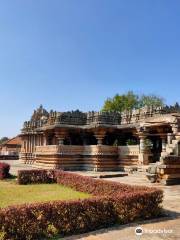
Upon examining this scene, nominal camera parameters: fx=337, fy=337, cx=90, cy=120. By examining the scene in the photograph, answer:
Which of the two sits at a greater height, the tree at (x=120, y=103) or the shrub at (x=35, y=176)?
the tree at (x=120, y=103)

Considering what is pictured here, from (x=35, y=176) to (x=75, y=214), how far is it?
11513 millimetres

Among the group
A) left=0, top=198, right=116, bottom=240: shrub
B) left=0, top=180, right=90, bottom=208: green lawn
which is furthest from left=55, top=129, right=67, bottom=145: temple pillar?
left=0, top=198, right=116, bottom=240: shrub

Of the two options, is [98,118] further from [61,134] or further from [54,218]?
[54,218]

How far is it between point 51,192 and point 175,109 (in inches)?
685

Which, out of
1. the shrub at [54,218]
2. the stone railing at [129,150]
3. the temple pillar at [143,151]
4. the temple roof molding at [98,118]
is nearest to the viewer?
the shrub at [54,218]

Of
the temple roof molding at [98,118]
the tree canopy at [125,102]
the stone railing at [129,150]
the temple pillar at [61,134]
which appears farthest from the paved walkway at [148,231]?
the tree canopy at [125,102]

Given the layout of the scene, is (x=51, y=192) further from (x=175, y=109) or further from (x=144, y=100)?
(x=144, y=100)

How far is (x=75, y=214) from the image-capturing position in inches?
310

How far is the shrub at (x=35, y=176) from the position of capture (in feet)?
61.0

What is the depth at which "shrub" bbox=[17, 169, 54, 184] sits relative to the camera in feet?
61.0

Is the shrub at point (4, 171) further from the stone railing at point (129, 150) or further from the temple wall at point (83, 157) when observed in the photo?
the stone railing at point (129, 150)

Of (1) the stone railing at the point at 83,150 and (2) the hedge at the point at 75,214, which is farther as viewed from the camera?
(1) the stone railing at the point at 83,150

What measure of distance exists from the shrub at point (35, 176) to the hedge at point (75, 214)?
9.56 metres

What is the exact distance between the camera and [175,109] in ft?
95.4
